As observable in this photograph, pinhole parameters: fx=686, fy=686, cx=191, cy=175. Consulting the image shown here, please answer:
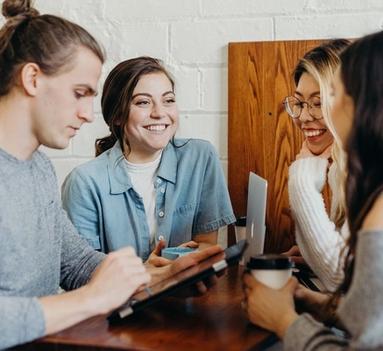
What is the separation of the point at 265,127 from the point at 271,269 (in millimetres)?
856

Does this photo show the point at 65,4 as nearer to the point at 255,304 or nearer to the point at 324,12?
the point at 324,12

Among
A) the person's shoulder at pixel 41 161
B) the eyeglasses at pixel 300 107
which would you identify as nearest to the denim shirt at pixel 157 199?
the eyeglasses at pixel 300 107

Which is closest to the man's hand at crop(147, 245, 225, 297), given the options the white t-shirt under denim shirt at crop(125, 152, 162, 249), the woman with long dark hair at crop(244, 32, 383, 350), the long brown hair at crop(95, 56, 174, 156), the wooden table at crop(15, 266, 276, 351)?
the wooden table at crop(15, 266, 276, 351)

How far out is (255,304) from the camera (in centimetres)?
99

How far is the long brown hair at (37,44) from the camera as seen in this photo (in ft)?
3.72

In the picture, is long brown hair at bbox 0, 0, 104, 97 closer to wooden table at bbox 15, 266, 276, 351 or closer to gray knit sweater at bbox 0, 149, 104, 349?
gray knit sweater at bbox 0, 149, 104, 349

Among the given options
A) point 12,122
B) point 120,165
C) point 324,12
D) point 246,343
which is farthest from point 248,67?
point 246,343

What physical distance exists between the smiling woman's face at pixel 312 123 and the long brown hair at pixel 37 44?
0.59 meters

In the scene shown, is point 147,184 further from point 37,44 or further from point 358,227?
point 358,227

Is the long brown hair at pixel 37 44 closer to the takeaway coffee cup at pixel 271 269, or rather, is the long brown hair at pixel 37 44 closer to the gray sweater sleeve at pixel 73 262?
the gray sweater sleeve at pixel 73 262

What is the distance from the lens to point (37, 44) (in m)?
1.14

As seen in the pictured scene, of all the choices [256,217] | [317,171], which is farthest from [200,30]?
[256,217]

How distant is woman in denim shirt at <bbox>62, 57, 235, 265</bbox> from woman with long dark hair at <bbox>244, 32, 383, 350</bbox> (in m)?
0.67

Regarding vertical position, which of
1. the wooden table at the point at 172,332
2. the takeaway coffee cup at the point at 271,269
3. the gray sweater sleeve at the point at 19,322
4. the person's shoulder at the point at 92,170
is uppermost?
the person's shoulder at the point at 92,170
